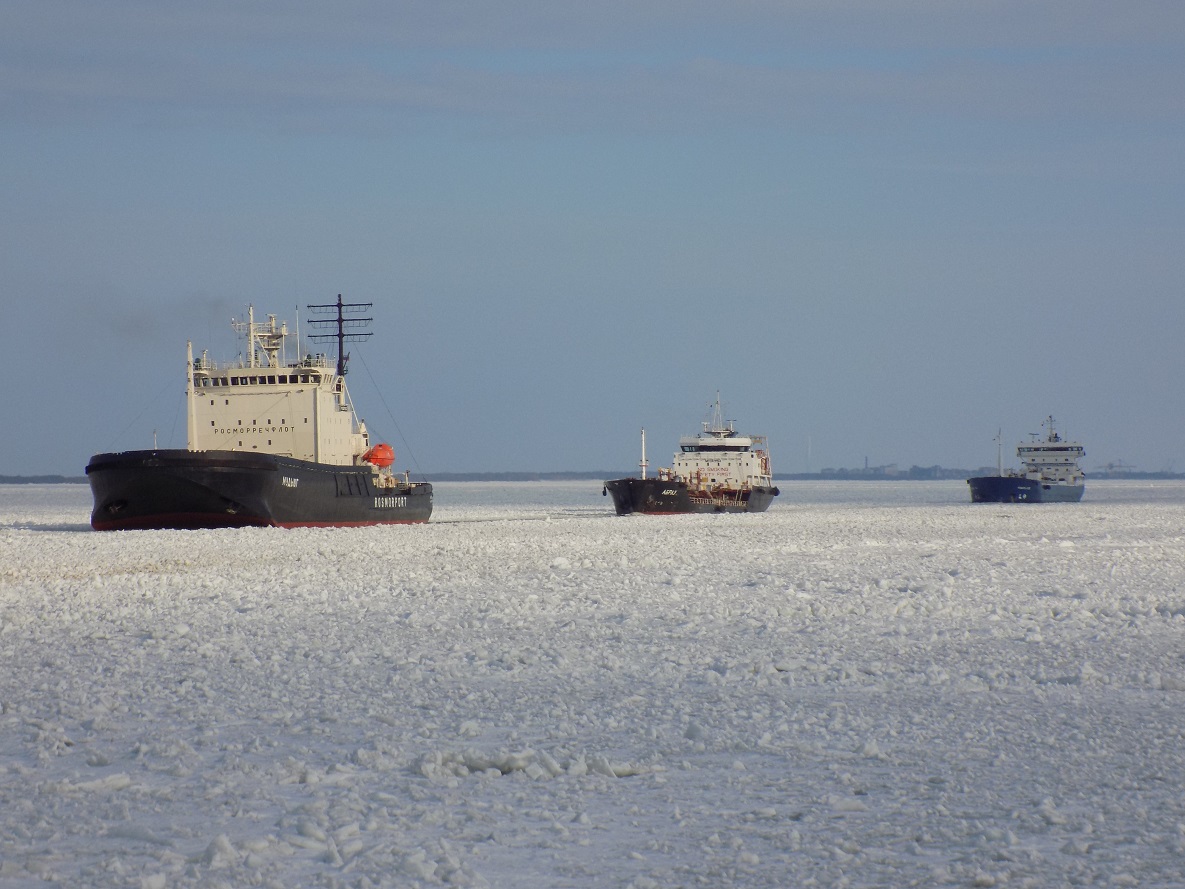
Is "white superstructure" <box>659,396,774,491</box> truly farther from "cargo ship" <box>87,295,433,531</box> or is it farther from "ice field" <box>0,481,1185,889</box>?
"ice field" <box>0,481,1185,889</box>

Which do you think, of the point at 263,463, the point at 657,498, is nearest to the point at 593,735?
the point at 263,463

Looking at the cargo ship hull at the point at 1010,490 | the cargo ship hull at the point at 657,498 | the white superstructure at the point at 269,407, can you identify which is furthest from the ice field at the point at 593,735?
the cargo ship hull at the point at 1010,490

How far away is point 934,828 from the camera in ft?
17.9

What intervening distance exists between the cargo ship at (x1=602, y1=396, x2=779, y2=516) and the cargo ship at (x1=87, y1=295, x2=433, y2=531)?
1144 centimetres

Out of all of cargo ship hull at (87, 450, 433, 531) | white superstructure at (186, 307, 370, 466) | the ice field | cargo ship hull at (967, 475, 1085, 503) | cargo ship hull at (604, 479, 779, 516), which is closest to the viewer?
the ice field

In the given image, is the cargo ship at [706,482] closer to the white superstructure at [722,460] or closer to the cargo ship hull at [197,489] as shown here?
the white superstructure at [722,460]

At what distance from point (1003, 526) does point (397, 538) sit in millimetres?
18036

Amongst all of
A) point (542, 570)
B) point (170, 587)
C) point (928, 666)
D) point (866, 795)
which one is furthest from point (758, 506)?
point (866, 795)

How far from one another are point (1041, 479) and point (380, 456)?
5134cm

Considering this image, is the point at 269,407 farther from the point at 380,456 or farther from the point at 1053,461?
the point at 1053,461

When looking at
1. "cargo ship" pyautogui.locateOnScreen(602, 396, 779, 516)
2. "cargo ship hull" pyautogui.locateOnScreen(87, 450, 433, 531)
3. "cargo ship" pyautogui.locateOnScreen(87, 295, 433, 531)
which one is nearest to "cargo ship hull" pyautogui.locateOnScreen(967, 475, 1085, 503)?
"cargo ship" pyautogui.locateOnScreen(602, 396, 779, 516)

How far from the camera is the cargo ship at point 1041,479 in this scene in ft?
235

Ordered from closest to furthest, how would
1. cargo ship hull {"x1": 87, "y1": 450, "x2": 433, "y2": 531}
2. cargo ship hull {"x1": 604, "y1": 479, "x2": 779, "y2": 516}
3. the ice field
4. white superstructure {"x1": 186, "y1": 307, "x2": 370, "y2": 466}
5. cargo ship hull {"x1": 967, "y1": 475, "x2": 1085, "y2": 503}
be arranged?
the ice field
cargo ship hull {"x1": 87, "y1": 450, "x2": 433, "y2": 531}
white superstructure {"x1": 186, "y1": 307, "x2": 370, "y2": 466}
cargo ship hull {"x1": 604, "y1": 479, "x2": 779, "y2": 516}
cargo ship hull {"x1": 967, "y1": 475, "x2": 1085, "y2": 503}

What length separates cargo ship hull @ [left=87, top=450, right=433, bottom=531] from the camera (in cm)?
3225
